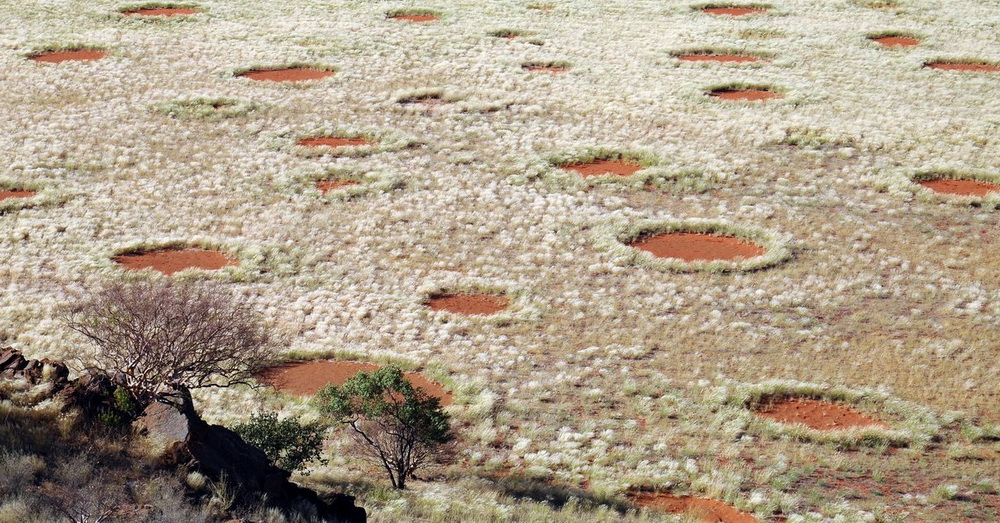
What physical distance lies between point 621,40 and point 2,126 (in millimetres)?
26451

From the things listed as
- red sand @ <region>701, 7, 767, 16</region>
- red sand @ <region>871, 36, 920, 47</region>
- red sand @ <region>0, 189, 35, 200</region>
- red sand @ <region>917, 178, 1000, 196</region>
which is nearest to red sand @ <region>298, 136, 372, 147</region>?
red sand @ <region>0, 189, 35, 200</region>

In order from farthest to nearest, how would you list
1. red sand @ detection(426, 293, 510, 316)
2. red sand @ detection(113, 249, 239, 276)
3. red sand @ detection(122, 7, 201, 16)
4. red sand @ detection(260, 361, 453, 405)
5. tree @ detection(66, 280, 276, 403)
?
1. red sand @ detection(122, 7, 201, 16)
2. red sand @ detection(113, 249, 239, 276)
3. red sand @ detection(426, 293, 510, 316)
4. red sand @ detection(260, 361, 453, 405)
5. tree @ detection(66, 280, 276, 403)

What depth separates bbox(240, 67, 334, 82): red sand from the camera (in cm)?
4275

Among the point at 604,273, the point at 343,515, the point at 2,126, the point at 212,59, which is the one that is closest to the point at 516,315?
the point at 604,273

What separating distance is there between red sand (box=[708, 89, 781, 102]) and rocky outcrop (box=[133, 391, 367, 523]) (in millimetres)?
30664

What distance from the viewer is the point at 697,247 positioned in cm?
2792

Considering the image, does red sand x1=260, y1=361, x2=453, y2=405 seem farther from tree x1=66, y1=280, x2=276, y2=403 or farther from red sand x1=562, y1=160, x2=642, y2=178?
red sand x1=562, y1=160, x2=642, y2=178

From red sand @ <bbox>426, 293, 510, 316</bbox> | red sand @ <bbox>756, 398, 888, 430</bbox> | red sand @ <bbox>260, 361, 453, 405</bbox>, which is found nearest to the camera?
red sand @ <bbox>756, 398, 888, 430</bbox>

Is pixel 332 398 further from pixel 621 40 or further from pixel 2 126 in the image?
pixel 621 40

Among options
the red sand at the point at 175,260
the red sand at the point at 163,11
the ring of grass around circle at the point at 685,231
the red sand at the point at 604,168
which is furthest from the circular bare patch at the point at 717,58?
the red sand at the point at 175,260

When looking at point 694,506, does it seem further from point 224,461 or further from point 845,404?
point 224,461

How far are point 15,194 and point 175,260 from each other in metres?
7.72

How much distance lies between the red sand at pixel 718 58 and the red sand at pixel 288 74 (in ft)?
49.6

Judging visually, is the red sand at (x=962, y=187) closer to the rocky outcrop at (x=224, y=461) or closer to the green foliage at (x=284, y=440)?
the green foliage at (x=284, y=440)
